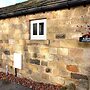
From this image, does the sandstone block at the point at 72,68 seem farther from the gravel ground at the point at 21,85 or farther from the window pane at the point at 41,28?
the window pane at the point at 41,28

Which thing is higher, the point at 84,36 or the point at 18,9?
the point at 18,9

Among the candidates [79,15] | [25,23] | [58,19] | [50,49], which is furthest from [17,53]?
[79,15]

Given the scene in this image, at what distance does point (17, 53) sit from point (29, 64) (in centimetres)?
90

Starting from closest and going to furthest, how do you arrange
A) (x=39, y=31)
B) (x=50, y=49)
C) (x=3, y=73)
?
(x=50, y=49), (x=39, y=31), (x=3, y=73)

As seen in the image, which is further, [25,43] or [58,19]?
[25,43]

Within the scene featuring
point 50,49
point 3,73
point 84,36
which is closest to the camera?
point 84,36

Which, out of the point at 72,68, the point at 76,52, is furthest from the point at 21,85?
the point at 76,52

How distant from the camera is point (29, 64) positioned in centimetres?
910

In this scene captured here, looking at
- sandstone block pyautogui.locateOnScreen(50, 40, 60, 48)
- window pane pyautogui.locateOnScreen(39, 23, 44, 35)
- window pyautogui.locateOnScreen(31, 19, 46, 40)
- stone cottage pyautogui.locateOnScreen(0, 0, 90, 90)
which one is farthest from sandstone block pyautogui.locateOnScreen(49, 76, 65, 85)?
window pane pyautogui.locateOnScreen(39, 23, 44, 35)

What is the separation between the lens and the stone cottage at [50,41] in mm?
7043

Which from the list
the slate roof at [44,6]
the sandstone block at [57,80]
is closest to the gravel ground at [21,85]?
the sandstone block at [57,80]

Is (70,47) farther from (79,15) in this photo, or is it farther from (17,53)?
(17,53)

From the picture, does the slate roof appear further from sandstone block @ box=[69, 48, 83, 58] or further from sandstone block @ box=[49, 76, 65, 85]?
sandstone block @ box=[49, 76, 65, 85]

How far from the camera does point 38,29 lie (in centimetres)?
874
